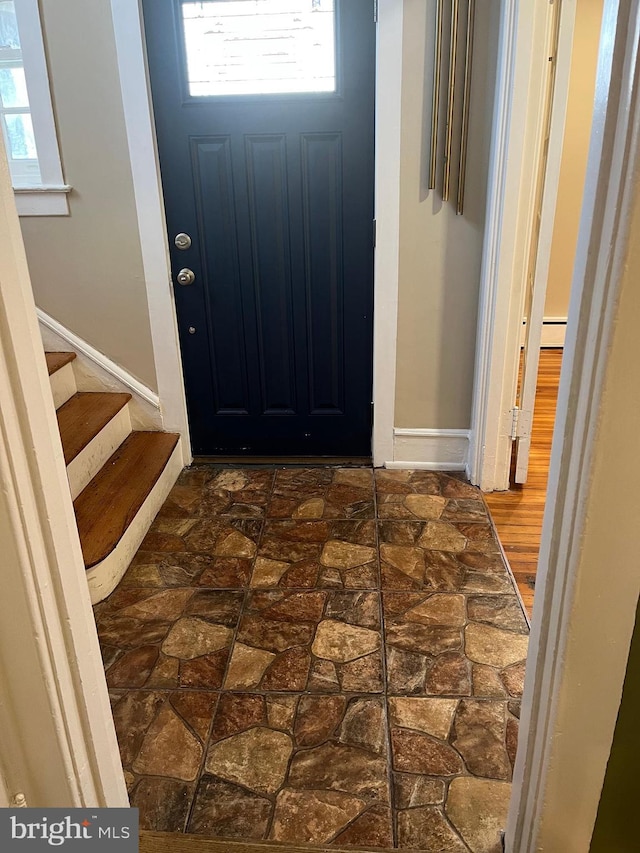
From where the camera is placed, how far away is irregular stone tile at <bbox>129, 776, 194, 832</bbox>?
1465 millimetres

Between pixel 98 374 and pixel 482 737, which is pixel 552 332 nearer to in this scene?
pixel 98 374

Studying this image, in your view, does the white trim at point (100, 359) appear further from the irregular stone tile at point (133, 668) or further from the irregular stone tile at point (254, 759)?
the irregular stone tile at point (254, 759)

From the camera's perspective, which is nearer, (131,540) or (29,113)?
(131,540)

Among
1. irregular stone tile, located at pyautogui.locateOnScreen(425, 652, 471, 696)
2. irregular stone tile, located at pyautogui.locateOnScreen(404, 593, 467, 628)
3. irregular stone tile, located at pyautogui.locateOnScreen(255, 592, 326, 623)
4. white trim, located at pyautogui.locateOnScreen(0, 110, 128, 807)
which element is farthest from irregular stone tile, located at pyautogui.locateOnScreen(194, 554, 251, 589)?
white trim, located at pyautogui.locateOnScreen(0, 110, 128, 807)

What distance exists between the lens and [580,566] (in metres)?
0.99

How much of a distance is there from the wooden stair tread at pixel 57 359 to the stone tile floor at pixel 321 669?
2.49ft

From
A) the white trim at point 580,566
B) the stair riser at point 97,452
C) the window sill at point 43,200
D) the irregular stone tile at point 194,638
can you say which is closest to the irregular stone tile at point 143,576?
the irregular stone tile at point 194,638

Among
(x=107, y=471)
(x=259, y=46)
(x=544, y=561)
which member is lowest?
(x=107, y=471)

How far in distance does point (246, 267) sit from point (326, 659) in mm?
1721

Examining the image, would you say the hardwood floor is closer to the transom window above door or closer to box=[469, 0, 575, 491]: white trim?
box=[469, 0, 575, 491]: white trim

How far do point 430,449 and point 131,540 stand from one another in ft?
4.66

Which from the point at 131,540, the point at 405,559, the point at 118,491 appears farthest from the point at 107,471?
the point at 405,559

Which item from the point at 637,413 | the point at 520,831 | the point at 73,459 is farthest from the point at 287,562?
the point at 637,413

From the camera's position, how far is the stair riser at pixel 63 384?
2863 millimetres
